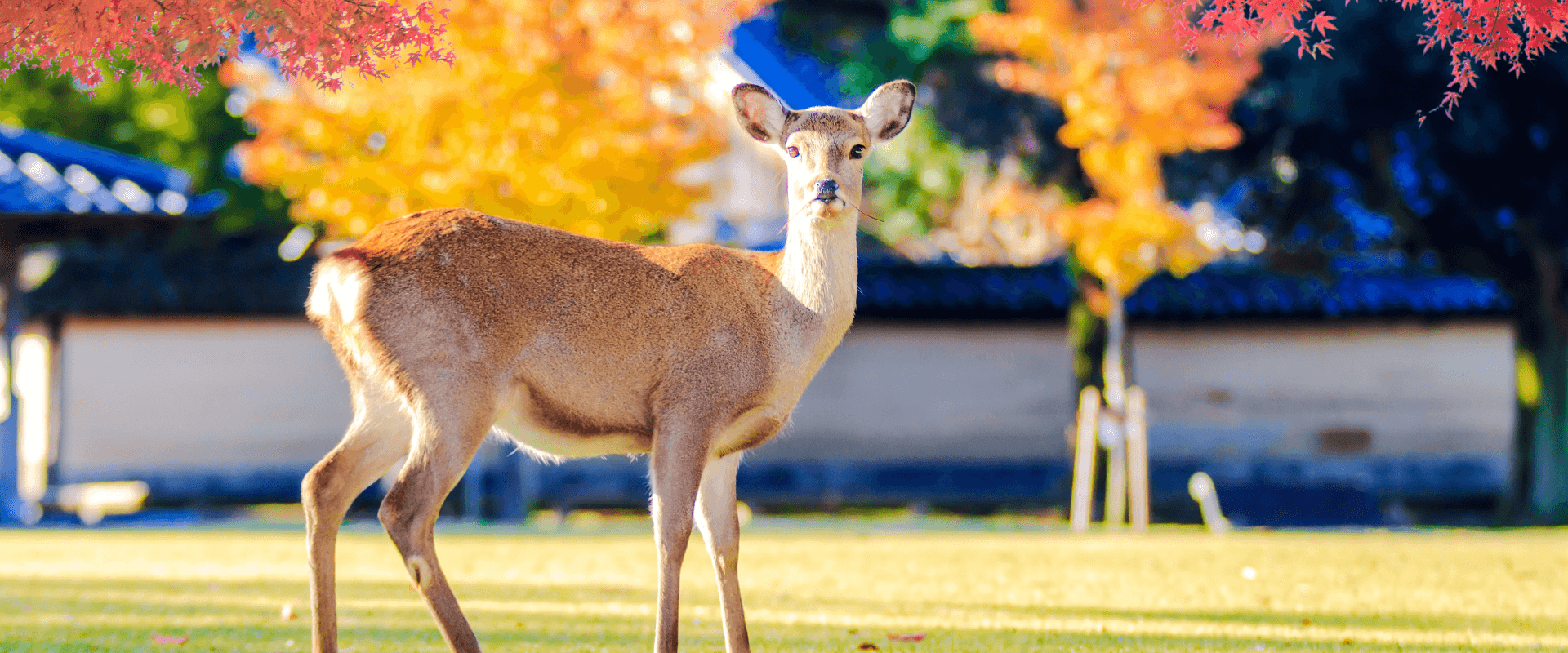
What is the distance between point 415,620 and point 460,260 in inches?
110

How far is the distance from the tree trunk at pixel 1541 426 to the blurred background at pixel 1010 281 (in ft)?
0.14

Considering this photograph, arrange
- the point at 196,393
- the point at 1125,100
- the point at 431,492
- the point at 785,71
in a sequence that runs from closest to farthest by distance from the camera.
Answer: the point at 431,492, the point at 1125,100, the point at 196,393, the point at 785,71

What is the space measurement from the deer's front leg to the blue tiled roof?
13.5 metres

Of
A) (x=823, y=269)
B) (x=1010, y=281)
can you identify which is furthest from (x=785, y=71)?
(x=823, y=269)

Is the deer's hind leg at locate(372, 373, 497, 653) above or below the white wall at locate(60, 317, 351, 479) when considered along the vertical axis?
below

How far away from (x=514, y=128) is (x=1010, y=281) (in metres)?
7.79

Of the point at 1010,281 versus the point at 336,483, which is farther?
the point at 1010,281

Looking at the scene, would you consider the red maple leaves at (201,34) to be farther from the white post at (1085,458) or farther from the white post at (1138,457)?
the white post at (1085,458)

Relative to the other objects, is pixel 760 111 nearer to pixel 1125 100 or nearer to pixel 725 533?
pixel 725 533

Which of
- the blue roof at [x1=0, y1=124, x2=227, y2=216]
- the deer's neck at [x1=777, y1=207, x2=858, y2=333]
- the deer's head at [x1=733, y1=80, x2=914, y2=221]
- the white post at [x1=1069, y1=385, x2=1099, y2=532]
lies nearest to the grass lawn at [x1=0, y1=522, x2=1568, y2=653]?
the white post at [x1=1069, y1=385, x2=1099, y2=532]

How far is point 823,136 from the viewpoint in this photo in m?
5.62

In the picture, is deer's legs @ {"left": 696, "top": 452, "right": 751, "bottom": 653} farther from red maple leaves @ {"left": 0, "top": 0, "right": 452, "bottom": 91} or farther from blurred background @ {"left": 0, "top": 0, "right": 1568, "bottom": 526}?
blurred background @ {"left": 0, "top": 0, "right": 1568, "bottom": 526}

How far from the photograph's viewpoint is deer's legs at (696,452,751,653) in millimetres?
5613

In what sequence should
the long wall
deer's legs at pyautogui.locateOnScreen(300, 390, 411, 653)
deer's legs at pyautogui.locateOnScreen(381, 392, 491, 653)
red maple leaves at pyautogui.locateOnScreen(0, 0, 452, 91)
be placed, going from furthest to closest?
the long wall, red maple leaves at pyautogui.locateOnScreen(0, 0, 452, 91), deer's legs at pyautogui.locateOnScreen(300, 390, 411, 653), deer's legs at pyautogui.locateOnScreen(381, 392, 491, 653)
